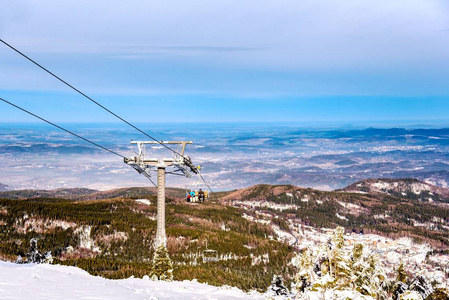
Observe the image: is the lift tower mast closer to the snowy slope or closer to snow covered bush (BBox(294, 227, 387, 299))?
the snowy slope

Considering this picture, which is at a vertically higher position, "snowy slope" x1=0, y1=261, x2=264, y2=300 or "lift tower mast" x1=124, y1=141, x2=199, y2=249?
"lift tower mast" x1=124, y1=141, x2=199, y2=249

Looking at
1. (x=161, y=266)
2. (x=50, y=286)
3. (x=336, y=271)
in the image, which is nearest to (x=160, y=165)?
(x=50, y=286)

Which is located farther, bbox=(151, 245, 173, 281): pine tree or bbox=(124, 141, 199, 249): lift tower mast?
bbox=(151, 245, 173, 281): pine tree

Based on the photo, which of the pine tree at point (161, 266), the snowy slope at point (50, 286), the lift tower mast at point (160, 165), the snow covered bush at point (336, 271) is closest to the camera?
the snow covered bush at point (336, 271)

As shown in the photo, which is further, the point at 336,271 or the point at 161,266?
the point at 161,266

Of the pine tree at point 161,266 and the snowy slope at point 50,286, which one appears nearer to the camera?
the snowy slope at point 50,286

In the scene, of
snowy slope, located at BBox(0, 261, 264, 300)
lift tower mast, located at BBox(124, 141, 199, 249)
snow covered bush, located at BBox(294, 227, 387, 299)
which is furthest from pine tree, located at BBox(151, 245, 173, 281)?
snow covered bush, located at BBox(294, 227, 387, 299)

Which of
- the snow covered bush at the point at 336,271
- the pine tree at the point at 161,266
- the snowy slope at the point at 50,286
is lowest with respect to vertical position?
the pine tree at the point at 161,266

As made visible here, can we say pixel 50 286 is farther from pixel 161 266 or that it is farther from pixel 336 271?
pixel 161 266

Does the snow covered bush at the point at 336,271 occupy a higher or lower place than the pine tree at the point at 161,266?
higher

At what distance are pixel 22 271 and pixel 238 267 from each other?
16084cm

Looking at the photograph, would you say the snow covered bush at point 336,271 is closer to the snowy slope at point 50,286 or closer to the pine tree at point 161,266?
the snowy slope at point 50,286

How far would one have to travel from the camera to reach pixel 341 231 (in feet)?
57.8

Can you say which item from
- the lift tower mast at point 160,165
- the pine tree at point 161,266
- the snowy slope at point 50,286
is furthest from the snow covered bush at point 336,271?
the pine tree at point 161,266
